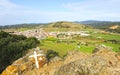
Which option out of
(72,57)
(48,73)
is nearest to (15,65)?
(48,73)

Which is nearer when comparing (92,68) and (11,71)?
(92,68)

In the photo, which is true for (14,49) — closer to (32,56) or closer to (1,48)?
(1,48)

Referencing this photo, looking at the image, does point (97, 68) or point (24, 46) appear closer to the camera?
point (97, 68)

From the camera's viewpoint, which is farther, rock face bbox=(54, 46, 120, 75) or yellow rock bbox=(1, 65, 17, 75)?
yellow rock bbox=(1, 65, 17, 75)

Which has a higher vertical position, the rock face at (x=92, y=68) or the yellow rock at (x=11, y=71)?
the rock face at (x=92, y=68)

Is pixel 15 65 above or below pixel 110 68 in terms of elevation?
below

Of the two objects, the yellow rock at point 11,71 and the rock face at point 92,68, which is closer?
the rock face at point 92,68

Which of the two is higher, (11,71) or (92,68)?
A: (92,68)

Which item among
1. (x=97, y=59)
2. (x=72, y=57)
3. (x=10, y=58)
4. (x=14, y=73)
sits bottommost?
(x=10, y=58)

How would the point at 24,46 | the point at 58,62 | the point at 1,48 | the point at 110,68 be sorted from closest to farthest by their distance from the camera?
1. the point at 110,68
2. the point at 58,62
3. the point at 1,48
4. the point at 24,46

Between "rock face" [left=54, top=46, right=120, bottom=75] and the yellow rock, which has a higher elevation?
"rock face" [left=54, top=46, right=120, bottom=75]

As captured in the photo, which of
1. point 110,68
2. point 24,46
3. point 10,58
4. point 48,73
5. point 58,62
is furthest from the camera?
point 24,46
